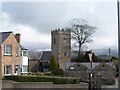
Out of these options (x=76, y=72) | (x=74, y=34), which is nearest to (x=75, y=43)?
(x=74, y=34)

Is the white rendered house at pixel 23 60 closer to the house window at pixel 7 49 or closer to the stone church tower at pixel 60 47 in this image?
the house window at pixel 7 49

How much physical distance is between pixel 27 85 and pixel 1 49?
50.9 ft

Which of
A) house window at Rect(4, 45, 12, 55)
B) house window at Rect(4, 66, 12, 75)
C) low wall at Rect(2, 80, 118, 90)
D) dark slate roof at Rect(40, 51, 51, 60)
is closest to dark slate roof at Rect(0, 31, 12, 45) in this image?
house window at Rect(4, 45, 12, 55)

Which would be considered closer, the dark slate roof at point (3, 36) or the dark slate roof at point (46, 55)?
the dark slate roof at point (3, 36)

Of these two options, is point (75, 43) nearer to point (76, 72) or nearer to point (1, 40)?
point (76, 72)

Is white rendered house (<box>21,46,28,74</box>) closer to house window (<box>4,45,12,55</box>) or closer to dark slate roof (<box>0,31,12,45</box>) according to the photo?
dark slate roof (<box>0,31,12,45</box>)

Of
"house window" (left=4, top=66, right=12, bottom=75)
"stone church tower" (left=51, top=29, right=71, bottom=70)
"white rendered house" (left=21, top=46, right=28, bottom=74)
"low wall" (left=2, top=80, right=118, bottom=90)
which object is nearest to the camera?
"low wall" (left=2, top=80, right=118, bottom=90)

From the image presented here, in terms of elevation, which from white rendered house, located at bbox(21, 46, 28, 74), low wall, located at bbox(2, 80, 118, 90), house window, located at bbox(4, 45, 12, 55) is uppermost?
house window, located at bbox(4, 45, 12, 55)

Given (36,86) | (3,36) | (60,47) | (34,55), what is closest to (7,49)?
(3,36)

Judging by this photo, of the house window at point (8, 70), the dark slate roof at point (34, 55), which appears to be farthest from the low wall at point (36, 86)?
the dark slate roof at point (34, 55)

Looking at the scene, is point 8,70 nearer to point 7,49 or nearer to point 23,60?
point 7,49

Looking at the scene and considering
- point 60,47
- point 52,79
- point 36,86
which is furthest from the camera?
point 60,47

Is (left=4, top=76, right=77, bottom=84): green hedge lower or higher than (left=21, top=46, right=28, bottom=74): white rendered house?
lower

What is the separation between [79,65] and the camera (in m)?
56.5
